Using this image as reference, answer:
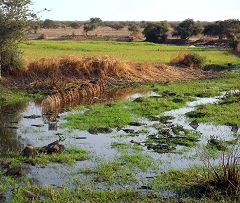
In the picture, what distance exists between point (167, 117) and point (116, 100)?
5.60 metres

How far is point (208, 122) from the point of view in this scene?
20.2m

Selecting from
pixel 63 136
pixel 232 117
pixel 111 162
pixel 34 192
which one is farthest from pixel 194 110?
pixel 34 192

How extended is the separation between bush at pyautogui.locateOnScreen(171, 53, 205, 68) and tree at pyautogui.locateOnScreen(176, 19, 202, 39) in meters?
41.7

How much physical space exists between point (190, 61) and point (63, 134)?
82.0ft

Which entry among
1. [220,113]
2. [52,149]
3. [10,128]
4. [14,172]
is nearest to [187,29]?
[220,113]

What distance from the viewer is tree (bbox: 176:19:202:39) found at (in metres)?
82.2

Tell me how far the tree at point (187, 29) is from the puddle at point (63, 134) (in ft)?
193

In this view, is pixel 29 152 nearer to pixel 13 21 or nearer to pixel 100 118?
pixel 100 118

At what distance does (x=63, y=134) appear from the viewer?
1781 cm

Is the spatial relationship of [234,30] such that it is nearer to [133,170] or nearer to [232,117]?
[232,117]

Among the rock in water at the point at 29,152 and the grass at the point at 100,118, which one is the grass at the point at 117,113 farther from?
the rock in water at the point at 29,152

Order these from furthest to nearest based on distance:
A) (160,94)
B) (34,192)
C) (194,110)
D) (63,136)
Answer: (160,94) < (194,110) < (63,136) < (34,192)

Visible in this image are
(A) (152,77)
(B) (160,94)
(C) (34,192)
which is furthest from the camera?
(A) (152,77)

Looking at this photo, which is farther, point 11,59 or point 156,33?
point 156,33
